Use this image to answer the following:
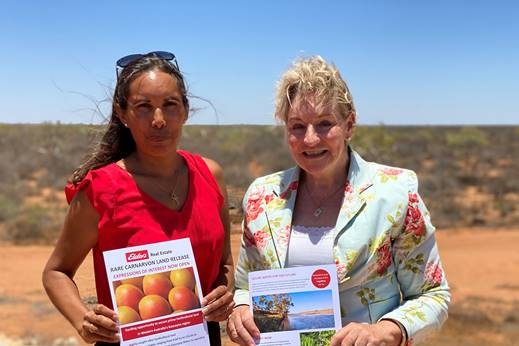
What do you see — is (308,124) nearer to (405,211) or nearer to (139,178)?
(405,211)

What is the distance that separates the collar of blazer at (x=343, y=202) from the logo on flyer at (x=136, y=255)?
545mm

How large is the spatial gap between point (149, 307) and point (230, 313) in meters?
0.40

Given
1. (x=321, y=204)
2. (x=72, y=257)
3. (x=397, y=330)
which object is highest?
(x=321, y=204)

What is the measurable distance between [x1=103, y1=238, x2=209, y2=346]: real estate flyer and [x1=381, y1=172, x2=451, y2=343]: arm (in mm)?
768

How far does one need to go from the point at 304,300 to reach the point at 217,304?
1.18ft

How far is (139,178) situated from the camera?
2.79 m

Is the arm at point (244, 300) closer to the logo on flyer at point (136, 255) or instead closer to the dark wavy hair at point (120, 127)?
the logo on flyer at point (136, 255)

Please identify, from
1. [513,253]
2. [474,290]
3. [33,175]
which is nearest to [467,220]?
[513,253]

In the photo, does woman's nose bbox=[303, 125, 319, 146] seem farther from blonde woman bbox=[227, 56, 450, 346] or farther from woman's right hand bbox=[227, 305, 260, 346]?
woman's right hand bbox=[227, 305, 260, 346]

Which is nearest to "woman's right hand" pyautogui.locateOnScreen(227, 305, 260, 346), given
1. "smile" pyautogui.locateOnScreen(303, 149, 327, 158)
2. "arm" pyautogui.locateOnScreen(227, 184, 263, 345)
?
"arm" pyautogui.locateOnScreen(227, 184, 263, 345)

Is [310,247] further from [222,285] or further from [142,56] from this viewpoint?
[142,56]

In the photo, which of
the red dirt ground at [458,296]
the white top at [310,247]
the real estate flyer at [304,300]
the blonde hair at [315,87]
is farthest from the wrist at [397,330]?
the red dirt ground at [458,296]

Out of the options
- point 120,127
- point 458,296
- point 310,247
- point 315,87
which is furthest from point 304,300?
point 458,296

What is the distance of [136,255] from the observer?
249 cm
